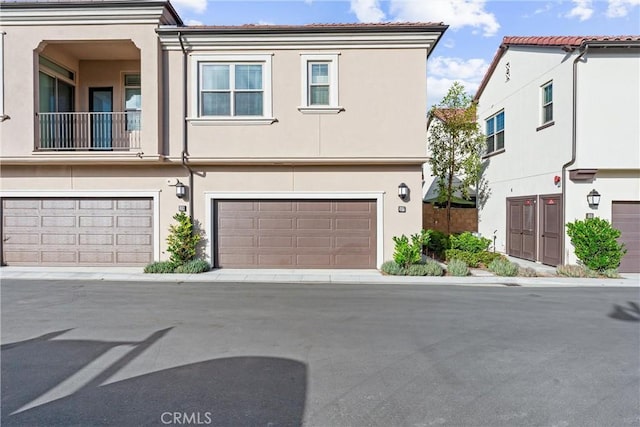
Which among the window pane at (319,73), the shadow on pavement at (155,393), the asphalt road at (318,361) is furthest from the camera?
the window pane at (319,73)

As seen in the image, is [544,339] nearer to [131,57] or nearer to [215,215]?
[215,215]

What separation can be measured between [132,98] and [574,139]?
13746 mm

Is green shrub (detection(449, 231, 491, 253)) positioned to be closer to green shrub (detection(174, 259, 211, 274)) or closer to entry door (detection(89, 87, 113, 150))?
green shrub (detection(174, 259, 211, 274))

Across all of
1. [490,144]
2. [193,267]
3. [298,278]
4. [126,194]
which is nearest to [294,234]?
[298,278]

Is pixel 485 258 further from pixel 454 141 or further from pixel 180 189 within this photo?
pixel 180 189

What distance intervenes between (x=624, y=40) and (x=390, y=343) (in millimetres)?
11233

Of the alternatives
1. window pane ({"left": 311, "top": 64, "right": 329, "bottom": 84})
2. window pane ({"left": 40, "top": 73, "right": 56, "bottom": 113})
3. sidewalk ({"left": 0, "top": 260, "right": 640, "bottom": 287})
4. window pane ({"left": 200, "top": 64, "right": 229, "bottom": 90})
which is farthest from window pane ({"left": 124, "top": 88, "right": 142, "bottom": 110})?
window pane ({"left": 311, "top": 64, "right": 329, "bottom": 84})

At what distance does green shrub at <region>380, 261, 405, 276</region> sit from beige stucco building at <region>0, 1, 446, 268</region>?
57cm

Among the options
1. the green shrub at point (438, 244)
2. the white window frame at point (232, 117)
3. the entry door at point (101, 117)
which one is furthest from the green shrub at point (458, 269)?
the entry door at point (101, 117)

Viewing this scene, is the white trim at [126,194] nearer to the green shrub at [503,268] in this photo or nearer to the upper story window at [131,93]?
the upper story window at [131,93]

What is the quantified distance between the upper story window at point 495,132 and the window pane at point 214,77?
11088mm

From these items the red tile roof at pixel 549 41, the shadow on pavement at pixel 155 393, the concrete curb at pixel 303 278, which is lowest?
the shadow on pavement at pixel 155 393

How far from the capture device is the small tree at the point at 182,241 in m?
11.5

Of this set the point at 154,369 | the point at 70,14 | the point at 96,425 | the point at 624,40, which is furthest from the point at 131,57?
the point at 624,40
